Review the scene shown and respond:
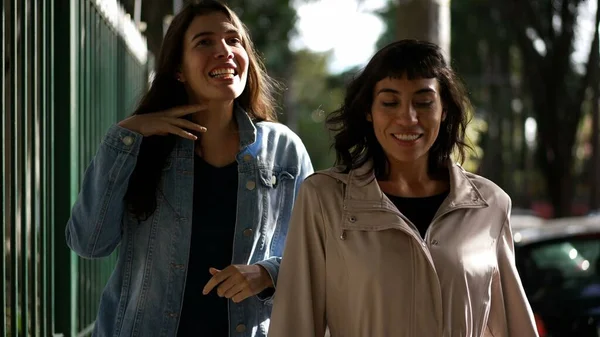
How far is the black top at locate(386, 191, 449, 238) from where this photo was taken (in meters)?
3.09

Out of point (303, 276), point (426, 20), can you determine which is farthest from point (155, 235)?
point (426, 20)

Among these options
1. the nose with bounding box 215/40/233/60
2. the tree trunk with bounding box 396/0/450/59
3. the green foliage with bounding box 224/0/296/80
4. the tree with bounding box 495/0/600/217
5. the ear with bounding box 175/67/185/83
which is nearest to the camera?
the nose with bounding box 215/40/233/60

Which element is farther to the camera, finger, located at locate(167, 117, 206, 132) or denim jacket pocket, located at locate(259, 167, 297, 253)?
denim jacket pocket, located at locate(259, 167, 297, 253)

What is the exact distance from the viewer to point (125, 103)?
7.21 m

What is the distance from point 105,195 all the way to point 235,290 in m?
0.52

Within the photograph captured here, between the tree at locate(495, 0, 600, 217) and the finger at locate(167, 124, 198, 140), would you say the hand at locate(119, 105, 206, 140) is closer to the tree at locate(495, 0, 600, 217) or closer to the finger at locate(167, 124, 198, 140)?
the finger at locate(167, 124, 198, 140)

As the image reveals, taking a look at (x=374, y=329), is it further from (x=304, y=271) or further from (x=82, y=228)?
(x=82, y=228)

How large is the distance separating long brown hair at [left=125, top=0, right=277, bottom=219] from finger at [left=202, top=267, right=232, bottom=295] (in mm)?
370

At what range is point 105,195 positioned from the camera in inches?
124

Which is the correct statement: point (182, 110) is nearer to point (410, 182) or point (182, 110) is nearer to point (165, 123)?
point (165, 123)

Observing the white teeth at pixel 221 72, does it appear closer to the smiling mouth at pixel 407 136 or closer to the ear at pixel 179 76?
the ear at pixel 179 76

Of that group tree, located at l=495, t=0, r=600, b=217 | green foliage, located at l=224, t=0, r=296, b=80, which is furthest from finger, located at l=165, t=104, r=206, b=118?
green foliage, located at l=224, t=0, r=296, b=80
